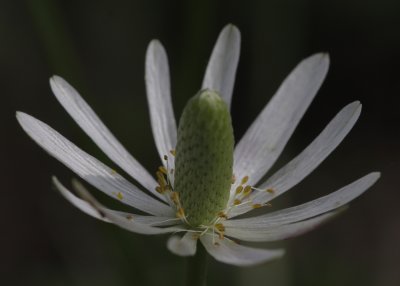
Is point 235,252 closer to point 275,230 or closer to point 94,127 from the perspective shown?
point 275,230

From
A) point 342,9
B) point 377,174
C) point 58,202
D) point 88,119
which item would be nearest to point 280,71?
point 342,9

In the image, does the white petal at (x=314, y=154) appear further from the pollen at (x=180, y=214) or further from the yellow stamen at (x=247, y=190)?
the pollen at (x=180, y=214)

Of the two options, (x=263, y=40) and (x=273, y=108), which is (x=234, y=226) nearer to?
(x=273, y=108)

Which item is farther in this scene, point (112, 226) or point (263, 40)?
point (263, 40)

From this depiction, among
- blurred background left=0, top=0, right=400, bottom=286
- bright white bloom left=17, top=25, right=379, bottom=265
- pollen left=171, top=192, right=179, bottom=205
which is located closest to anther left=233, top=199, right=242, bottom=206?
bright white bloom left=17, top=25, right=379, bottom=265

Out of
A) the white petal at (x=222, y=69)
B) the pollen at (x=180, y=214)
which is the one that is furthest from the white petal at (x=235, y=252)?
the white petal at (x=222, y=69)

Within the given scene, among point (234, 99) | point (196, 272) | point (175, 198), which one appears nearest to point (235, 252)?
point (196, 272)

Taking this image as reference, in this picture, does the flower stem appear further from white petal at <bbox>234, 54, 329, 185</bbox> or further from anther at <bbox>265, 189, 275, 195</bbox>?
white petal at <bbox>234, 54, 329, 185</bbox>
